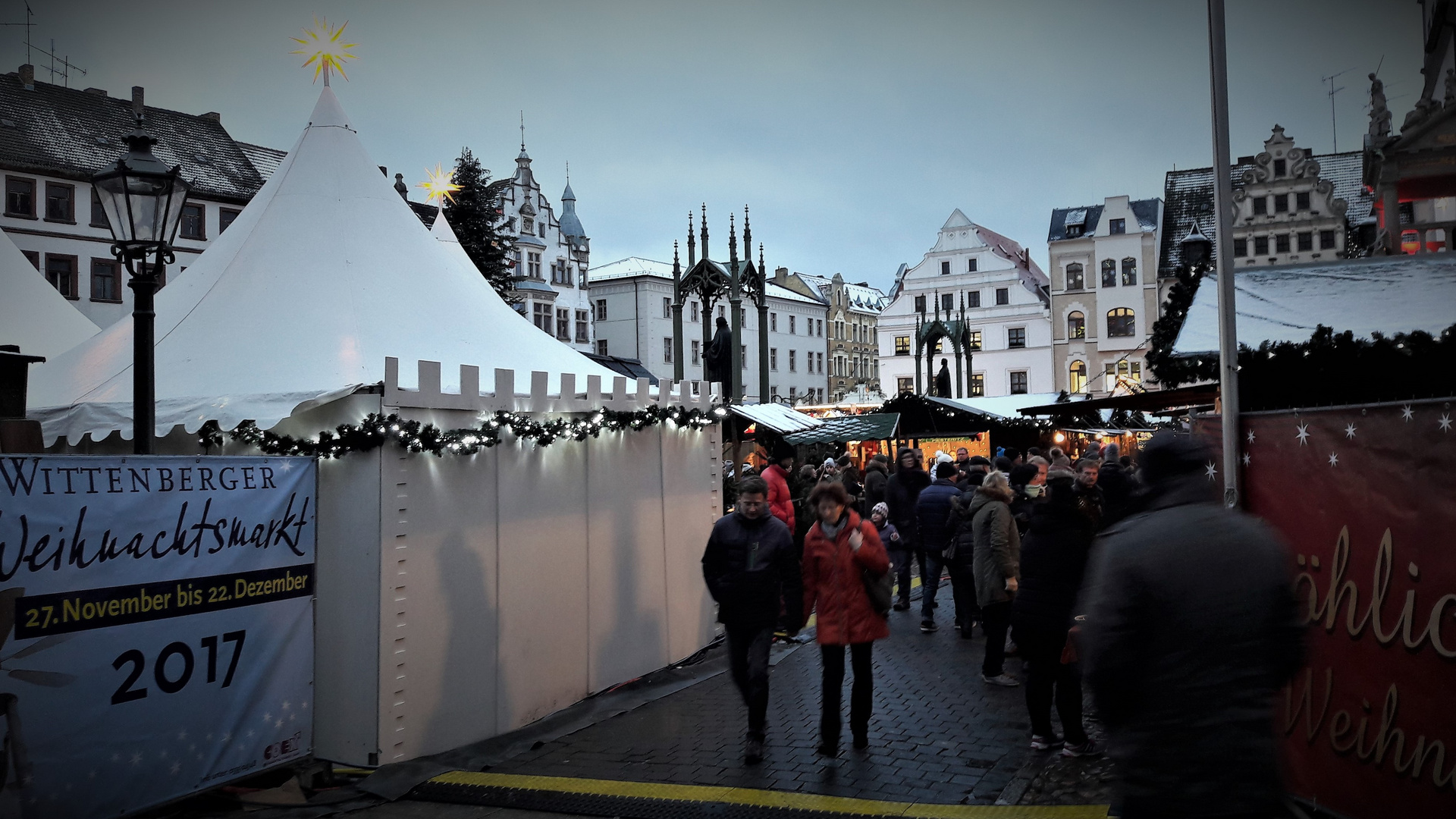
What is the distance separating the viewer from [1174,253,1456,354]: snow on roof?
6922mm

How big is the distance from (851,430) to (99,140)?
32424 mm

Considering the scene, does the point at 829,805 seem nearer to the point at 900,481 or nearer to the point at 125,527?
the point at 125,527

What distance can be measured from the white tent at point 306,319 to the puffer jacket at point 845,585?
3256 millimetres

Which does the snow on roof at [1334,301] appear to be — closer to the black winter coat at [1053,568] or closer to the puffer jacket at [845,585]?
the black winter coat at [1053,568]

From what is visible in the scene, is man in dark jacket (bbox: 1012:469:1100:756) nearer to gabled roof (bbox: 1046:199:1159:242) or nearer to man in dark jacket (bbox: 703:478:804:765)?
man in dark jacket (bbox: 703:478:804:765)

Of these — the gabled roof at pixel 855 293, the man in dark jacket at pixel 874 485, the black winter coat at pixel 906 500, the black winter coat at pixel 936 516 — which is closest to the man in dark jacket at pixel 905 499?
the black winter coat at pixel 906 500

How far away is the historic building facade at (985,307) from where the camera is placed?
207 ft

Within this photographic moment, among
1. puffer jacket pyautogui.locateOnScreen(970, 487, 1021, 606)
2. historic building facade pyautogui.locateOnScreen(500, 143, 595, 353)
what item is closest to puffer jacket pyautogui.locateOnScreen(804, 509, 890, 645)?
puffer jacket pyautogui.locateOnScreen(970, 487, 1021, 606)

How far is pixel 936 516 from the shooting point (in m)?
11.4

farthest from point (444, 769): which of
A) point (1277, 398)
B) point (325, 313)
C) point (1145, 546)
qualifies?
point (1277, 398)

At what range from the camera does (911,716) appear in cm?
785

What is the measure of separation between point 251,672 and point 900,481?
7.84 meters

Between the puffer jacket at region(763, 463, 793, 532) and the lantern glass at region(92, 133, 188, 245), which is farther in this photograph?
the puffer jacket at region(763, 463, 793, 532)

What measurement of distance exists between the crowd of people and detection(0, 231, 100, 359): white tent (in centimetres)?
939
